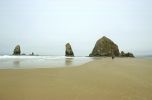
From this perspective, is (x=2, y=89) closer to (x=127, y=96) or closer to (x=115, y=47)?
(x=127, y=96)

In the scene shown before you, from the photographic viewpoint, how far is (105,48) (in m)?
58.6

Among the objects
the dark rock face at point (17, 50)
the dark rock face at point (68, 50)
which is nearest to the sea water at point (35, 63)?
the dark rock face at point (68, 50)

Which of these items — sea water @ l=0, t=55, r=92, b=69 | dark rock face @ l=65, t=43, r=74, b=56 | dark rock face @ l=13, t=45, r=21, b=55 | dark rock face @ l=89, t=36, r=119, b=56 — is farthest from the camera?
dark rock face @ l=65, t=43, r=74, b=56

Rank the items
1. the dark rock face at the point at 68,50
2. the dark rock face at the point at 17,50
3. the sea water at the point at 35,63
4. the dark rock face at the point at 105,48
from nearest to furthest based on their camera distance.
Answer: the sea water at the point at 35,63, the dark rock face at the point at 105,48, the dark rock face at the point at 17,50, the dark rock face at the point at 68,50

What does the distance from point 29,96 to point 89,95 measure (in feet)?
4.84

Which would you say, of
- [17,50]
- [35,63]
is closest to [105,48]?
[17,50]

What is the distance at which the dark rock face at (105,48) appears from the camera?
57284 millimetres

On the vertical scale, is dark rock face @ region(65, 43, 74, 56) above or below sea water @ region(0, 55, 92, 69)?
above

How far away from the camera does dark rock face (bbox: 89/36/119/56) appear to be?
188 ft

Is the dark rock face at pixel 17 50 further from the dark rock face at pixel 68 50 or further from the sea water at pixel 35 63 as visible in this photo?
the sea water at pixel 35 63

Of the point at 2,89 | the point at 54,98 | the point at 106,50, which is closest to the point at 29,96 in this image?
the point at 54,98

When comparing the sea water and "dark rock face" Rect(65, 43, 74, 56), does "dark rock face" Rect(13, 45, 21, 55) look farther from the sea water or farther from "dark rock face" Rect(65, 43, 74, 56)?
the sea water

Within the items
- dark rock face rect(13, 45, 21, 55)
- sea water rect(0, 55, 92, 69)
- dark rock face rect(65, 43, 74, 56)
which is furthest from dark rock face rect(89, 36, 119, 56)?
sea water rect(0, 55, 92, 69)

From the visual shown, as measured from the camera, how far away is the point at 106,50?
57906 mm
